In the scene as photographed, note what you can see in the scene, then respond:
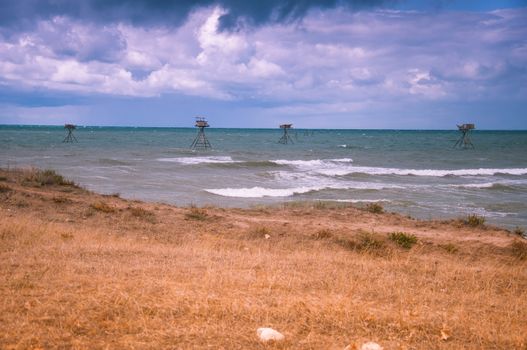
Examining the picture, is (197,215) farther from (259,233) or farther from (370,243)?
(370,243)

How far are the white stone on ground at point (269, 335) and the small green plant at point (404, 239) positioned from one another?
269 inches

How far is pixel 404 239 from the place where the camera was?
35.8 feet

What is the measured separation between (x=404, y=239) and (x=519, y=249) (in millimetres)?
2605

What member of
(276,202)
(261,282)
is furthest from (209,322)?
(276,202)

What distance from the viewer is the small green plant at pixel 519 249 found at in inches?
400

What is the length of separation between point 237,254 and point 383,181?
→ 2145 centimetres

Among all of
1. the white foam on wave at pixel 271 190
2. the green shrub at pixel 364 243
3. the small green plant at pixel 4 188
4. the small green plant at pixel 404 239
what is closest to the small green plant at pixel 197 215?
the green shrub at pixel 364 243

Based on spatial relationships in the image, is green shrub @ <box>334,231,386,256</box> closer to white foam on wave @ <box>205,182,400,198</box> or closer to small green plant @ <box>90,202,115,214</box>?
small green plant @ <box>90,202,115,214</box>

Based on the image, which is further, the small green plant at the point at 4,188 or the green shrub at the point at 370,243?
the small green plant at the point at 4,188

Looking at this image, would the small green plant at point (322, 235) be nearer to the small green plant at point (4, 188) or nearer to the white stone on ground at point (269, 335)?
the white stone on ground at point (269, 335)

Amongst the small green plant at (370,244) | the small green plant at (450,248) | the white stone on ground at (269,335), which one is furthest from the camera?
Result: the small green plant at (450,248)

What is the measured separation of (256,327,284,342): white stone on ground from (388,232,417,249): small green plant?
6825 mm

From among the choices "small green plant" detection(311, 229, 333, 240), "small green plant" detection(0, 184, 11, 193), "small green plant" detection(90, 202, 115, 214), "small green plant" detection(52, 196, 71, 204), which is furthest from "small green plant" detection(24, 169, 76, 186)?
"small green plant" detection(311, 229, 333, 240)

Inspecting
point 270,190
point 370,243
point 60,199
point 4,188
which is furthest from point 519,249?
point 4,188
